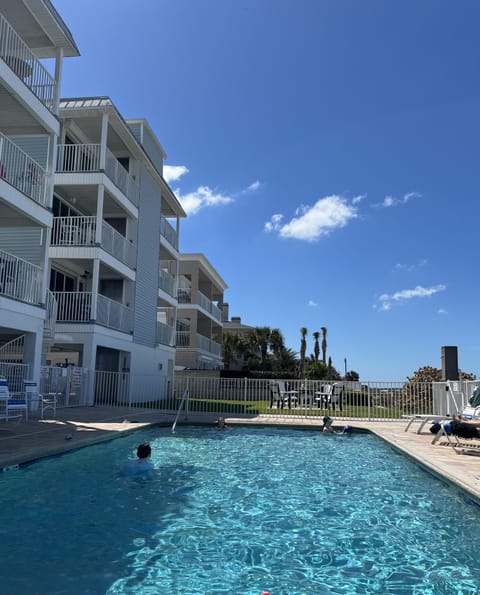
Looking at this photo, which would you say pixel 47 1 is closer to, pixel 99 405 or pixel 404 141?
pixel 404 141

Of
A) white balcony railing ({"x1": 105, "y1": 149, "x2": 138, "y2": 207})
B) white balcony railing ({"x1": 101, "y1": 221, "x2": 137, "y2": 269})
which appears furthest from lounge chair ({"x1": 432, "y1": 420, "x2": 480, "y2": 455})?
white balcony railing ({"x1": 105, "y1": 149, "x2": 138, "y2": 207})

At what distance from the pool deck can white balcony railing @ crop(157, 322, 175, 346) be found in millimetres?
9265

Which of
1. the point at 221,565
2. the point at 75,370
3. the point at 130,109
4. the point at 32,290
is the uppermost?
the point at 130,109

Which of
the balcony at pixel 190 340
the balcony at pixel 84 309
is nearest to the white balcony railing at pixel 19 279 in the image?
the balcony at pixel 84 309

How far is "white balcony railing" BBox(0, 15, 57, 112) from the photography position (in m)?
12.8

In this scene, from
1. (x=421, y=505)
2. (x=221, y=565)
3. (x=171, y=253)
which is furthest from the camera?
(x=171, y=253)

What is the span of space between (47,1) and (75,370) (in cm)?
1084

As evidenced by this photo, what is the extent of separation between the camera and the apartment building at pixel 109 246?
18.3 m

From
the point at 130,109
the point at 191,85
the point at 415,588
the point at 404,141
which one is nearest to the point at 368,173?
the point at 404,141

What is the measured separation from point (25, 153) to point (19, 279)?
3487mm

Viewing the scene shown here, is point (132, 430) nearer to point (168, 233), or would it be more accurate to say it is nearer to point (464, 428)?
point (464, 428)

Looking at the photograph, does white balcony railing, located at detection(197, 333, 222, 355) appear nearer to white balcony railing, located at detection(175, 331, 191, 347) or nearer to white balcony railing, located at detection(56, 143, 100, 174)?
white balcony railing, located at detection(175, 331, 191, 347)

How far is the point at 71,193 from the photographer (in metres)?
19.8

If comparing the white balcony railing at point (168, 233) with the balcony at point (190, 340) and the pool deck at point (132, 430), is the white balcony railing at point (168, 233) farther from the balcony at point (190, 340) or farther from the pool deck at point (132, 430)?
the pool deck at point (132, 430)
